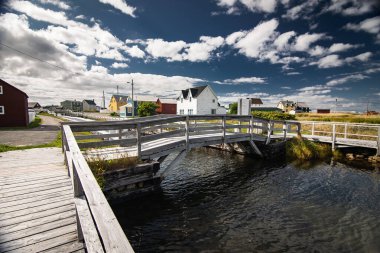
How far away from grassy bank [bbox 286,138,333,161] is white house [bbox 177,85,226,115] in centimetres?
2863

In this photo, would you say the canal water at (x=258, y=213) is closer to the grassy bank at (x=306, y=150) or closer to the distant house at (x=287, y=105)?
the grassy bank at (x=306, y=150)

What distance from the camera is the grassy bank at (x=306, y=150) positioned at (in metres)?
13.4

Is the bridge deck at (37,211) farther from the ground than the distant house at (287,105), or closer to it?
closer to it

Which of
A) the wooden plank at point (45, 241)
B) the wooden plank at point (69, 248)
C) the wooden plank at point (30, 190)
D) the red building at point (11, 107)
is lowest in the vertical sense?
the wooden plank at point (69, 248)

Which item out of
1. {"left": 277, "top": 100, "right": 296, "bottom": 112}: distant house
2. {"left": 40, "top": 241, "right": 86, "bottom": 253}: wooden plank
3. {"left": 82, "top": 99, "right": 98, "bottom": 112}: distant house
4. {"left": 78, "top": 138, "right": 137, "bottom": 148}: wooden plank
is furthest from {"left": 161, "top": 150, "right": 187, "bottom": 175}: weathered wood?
{"left": 82, "top": 99, "right": 98, "bottom": 112}: distant house

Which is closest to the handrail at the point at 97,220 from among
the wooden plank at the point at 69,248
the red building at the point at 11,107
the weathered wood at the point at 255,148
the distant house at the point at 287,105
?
the wooden plank at the point at 69,248

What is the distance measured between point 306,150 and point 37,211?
47.1 feet

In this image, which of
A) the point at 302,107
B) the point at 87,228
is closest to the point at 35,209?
the point at 87,228

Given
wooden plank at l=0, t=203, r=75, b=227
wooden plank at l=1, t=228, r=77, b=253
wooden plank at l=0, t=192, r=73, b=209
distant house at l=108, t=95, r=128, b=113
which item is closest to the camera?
wooden plank at l=1, t=228, r=77, b=253

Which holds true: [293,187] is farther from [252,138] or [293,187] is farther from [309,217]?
[252,138]

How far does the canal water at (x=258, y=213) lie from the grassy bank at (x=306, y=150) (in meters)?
2.93

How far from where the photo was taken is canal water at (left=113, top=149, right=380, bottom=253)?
508 centimetres

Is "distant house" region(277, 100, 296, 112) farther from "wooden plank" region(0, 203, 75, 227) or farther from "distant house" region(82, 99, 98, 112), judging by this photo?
"distant house" region(82, 99, 98, 112)

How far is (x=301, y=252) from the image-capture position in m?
4.81
